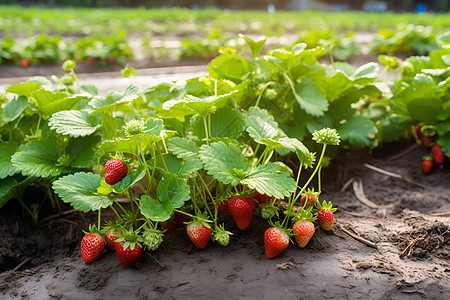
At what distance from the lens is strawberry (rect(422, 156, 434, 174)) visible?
2209 millimetres

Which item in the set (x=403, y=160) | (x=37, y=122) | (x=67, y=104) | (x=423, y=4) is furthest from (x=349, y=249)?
A: (x=423, y=4)

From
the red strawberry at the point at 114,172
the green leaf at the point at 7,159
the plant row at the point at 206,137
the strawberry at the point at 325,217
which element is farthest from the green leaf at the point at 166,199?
the green leaf at the point at 7,159

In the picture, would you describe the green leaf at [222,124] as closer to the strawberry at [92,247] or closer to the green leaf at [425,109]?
the strawberry at [92,247]

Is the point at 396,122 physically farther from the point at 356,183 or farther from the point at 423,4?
the point at 423,4

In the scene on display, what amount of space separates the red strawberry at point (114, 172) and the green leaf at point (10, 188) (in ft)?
1.51

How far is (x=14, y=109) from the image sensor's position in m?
1.83

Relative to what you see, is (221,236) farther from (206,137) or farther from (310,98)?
(310,98)

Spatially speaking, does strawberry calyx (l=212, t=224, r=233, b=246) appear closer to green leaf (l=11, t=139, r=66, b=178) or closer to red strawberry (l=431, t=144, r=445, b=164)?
green leaf (l=11, t=139, r=66, b=178)

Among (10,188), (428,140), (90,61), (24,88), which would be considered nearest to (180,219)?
(10,188)

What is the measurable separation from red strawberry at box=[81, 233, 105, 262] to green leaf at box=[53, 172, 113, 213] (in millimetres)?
112

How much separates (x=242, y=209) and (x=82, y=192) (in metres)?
0.57

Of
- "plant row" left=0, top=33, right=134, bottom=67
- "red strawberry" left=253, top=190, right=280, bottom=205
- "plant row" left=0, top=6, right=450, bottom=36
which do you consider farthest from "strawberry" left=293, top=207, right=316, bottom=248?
"plant row" left=0, top=6, right=450, bottom=36

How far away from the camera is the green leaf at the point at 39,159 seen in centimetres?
153

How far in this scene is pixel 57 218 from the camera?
1866mm
